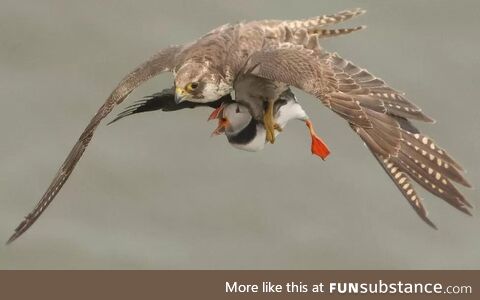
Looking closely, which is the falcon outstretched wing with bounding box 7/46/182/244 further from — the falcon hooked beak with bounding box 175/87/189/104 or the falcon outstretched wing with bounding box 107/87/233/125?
the falcon hooked beak with bounding box 175/87/189/104

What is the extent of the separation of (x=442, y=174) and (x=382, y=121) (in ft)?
2.27

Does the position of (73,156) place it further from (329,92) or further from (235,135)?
(329,92)

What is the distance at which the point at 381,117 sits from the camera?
11328mm

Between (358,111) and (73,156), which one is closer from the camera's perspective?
(358,111)

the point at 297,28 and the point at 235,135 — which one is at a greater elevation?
the point at 297,28

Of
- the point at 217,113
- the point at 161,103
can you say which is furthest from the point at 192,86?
the point at 161,103

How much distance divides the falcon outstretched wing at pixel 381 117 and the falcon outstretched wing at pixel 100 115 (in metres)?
1.23

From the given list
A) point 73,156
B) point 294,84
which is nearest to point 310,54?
point 294,84

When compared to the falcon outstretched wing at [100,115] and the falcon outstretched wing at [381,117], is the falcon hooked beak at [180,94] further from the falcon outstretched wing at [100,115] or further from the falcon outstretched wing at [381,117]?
the falcon outstretched wing at [381,117]

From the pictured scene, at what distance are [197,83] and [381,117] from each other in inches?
63.6

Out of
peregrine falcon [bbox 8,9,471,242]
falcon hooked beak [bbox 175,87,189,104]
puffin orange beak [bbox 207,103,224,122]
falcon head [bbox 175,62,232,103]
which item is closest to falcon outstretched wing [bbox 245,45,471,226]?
peregrine falcon [bbox 8,9,471,242]

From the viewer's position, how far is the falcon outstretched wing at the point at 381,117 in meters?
11.0

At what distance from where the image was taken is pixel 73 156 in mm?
12469

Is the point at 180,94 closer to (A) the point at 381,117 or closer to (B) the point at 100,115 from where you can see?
(B) the point at 100,115
